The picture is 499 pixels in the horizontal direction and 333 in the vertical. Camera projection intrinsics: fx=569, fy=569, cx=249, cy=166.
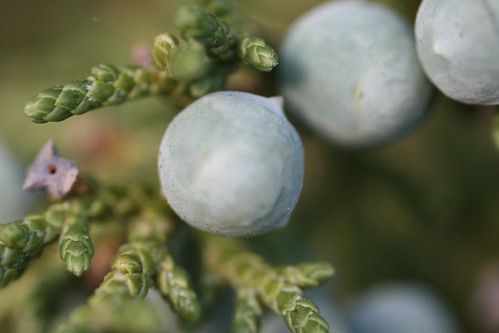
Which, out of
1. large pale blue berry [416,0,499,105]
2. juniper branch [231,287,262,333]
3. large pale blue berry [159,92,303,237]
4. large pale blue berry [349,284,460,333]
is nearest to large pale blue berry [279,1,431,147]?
large pale blue berry [416,0,499,105]

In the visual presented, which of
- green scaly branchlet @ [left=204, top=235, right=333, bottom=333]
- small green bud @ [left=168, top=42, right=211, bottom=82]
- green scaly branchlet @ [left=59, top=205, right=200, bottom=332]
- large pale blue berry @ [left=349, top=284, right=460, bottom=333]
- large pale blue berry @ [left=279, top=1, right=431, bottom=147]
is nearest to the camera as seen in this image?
green scaly branchlet @ [left=59, top=205, right=200, bottom=332]

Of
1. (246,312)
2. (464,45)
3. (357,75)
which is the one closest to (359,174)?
(357,75)

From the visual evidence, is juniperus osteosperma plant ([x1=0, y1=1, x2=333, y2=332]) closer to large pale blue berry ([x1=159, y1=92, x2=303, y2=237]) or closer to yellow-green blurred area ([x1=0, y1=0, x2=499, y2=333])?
large pale blue berry ([x1=159, y1=92, x2=303, y2=237])

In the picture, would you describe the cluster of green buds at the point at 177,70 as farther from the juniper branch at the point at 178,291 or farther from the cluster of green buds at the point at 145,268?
the juniper branch at the point at 178,291

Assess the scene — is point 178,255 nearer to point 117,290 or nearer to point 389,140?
point 117,290

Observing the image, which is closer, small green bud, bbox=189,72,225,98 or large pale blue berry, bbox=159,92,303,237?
large pale blue berry, bbox=159,92,303,237

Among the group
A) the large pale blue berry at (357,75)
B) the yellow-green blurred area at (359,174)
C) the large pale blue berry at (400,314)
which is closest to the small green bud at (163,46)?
the large pale blue berry at (357,75)
